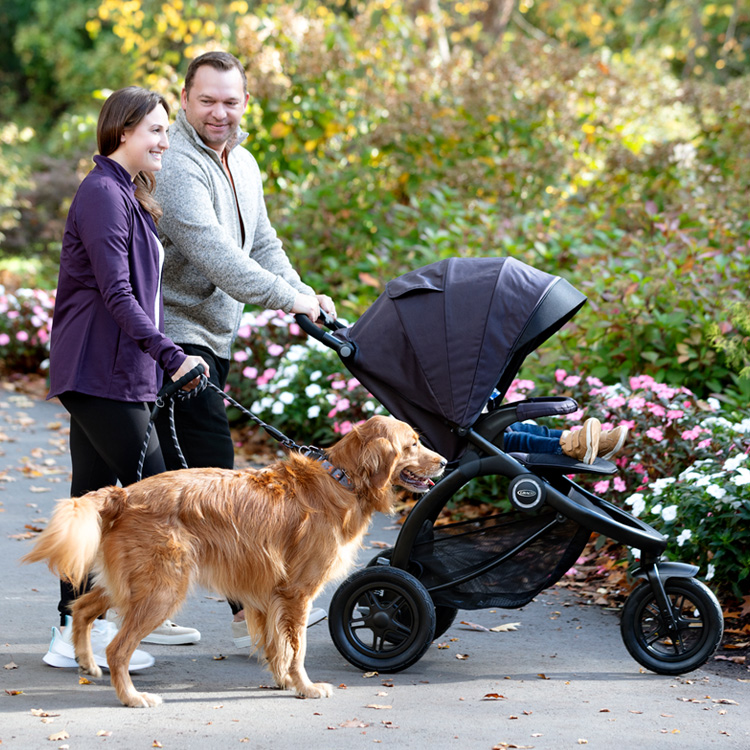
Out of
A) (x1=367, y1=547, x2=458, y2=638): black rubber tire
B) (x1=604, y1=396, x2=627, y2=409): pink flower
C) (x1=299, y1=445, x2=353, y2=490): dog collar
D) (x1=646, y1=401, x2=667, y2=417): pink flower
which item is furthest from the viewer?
(x1=604, y1=396, x2=627, y2=409): pink flower

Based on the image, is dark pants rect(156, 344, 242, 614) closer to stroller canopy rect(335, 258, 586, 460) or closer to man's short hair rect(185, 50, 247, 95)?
stroller canopy rect(335, 258, 586, 460)

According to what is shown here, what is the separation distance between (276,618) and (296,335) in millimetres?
4673

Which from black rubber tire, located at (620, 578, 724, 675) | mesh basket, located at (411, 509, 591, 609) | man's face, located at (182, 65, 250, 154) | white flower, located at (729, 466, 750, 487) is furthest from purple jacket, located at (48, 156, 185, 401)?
white flower, located at (729, 466, 750, 487)

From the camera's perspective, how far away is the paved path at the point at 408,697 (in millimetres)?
3262

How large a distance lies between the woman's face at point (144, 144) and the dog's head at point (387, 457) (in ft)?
4.36

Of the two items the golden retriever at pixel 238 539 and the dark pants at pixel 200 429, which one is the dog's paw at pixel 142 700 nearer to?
the golden retriever at pixel 238 539

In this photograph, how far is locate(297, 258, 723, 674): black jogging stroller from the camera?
12.5 feet

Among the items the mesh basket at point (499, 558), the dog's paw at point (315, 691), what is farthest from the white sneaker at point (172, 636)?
the mesh basket at point (499, 558)

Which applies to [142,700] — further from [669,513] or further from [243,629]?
[669,513]

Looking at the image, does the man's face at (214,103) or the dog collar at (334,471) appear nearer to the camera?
the dog collar at (334,471)

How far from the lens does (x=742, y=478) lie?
14.1ft

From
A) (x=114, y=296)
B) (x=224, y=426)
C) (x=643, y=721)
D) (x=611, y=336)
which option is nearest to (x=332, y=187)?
(x=611, y=336)

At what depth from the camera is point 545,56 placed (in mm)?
11125

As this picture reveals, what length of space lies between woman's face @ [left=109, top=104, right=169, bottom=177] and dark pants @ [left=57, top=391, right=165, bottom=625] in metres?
0.91
